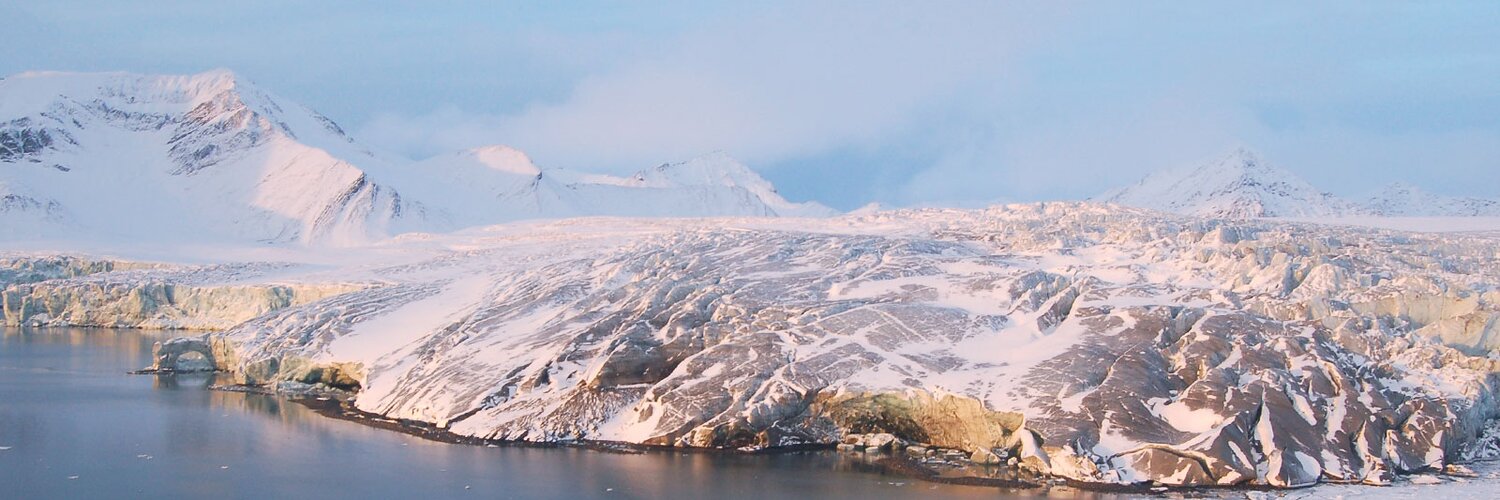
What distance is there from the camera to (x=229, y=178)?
16550cm

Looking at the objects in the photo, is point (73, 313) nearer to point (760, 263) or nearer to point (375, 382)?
point (375, 382)

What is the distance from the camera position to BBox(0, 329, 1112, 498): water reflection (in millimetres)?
39906

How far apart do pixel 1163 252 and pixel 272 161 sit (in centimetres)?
13375

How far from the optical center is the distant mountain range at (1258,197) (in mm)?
154125

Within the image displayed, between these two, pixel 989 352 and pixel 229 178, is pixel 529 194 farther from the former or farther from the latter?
pixel 989 352

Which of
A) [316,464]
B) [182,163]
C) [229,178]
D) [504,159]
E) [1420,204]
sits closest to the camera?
[316,464]

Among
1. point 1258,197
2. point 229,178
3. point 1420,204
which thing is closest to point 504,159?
point 229,178

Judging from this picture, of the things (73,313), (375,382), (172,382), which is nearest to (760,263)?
(375,382)

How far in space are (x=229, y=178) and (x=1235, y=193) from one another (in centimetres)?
12092

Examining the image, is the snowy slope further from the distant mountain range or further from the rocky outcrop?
the distant mountain range

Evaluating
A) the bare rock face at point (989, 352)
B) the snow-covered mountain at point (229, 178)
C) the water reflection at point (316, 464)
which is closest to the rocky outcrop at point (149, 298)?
the bare rock face at point (989, 352)

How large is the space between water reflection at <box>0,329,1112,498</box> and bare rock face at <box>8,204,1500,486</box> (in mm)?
2705

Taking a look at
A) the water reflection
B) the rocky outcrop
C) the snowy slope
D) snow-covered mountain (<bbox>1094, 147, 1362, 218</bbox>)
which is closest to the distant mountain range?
snow-covered mountain (<bbox>1094, 147, 1362, 218</bbox>)

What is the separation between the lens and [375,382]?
57656 millimetres
